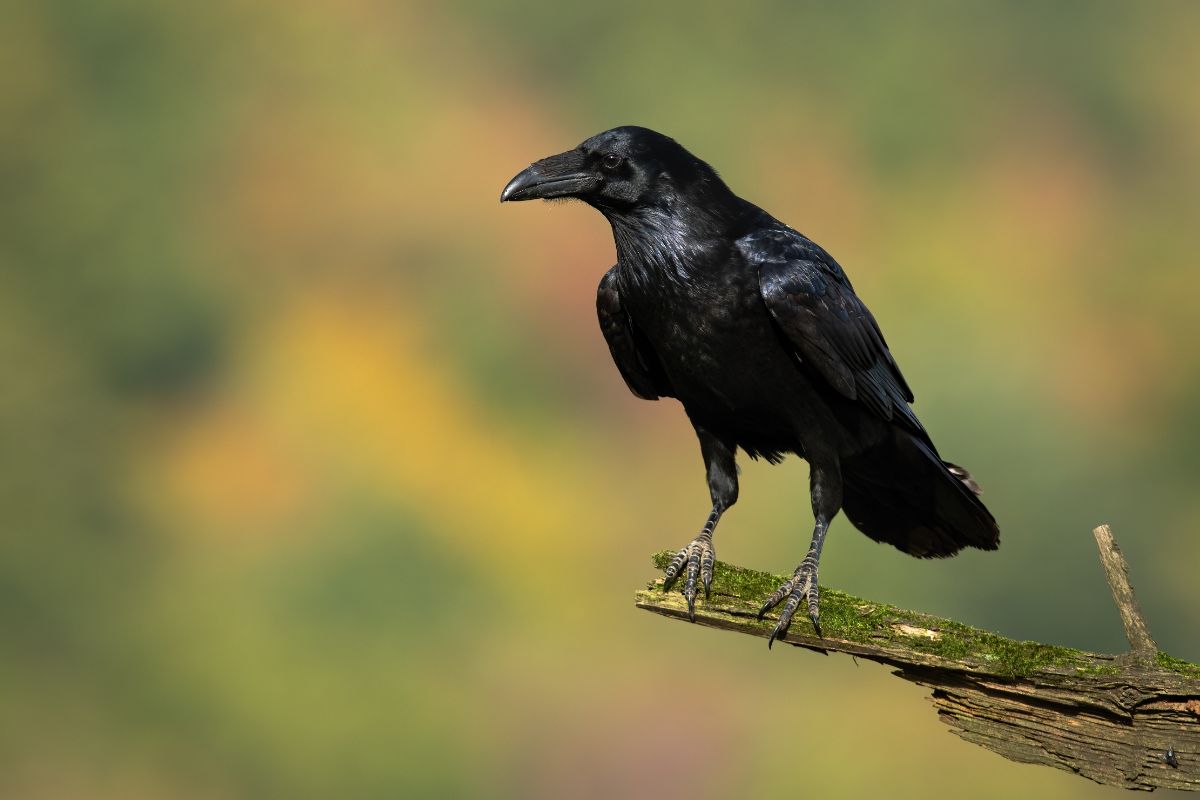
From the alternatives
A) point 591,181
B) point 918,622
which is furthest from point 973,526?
point 591,181

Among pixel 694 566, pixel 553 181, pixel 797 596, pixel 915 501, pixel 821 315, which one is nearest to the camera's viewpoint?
pixel 797 596

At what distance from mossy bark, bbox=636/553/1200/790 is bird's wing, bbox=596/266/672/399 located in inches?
52.1

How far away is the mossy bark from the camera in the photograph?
14.8ft

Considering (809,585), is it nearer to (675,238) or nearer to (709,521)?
(709,521)

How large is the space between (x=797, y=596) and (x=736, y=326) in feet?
3.52

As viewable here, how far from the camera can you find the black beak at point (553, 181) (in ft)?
16.7

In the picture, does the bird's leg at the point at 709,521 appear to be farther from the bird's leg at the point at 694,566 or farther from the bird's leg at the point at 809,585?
the bird's leg at the point at 809,585

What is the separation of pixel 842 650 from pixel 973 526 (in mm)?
1217

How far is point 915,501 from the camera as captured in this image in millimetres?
5617

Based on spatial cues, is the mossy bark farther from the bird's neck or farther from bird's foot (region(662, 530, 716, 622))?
the bird's neck

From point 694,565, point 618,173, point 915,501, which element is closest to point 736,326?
point 618,173

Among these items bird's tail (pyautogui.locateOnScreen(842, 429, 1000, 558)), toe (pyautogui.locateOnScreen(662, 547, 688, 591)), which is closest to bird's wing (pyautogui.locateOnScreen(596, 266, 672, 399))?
bird's tail (pyautogui.locateOnScreen(842, 429, 1000, 558))

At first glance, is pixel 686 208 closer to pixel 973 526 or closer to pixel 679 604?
pixel 679 604

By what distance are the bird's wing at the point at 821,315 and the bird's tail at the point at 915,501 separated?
0.21 metres
